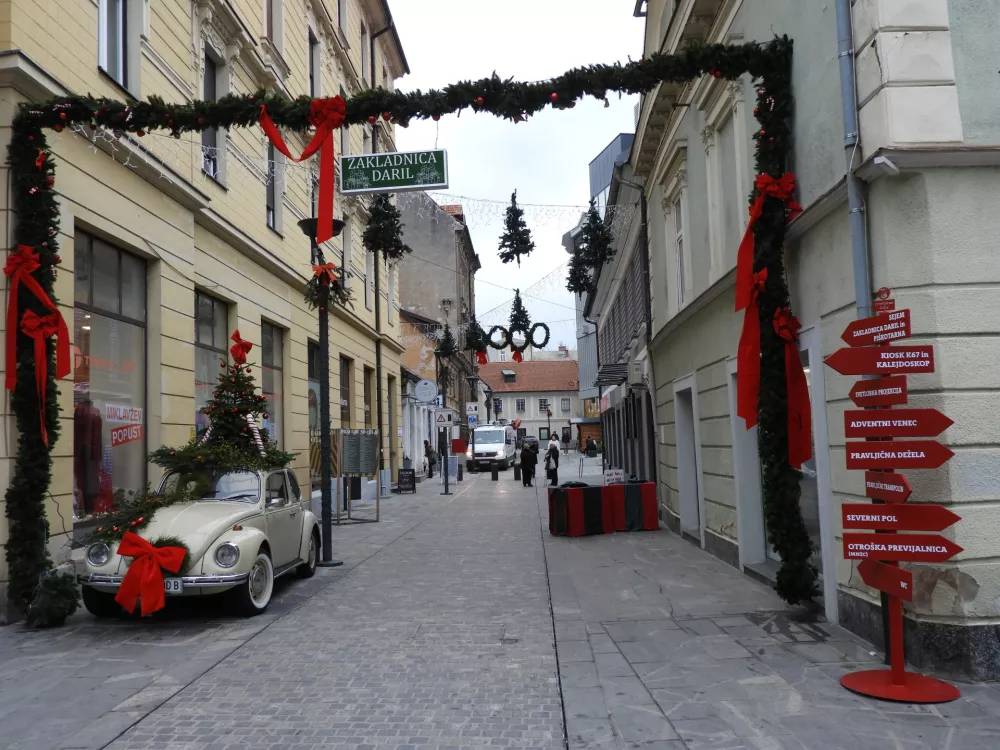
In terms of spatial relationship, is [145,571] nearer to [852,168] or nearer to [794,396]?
[794,396]

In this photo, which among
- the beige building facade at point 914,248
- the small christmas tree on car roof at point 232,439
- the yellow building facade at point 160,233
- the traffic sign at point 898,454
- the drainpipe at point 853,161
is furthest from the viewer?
the small christmas tree on car roof at point 232,439

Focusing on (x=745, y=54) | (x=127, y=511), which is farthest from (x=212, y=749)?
(x=745, y=54)

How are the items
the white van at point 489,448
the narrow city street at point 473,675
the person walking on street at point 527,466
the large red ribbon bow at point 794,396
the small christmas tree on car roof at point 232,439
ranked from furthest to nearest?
the white van at point 489,448 → the person walking on street at point 527,466 → the small christmas tree on car roof at point 232,439 → the large red ribbon bow at point 794,396 → the narrow city street at point 473,675

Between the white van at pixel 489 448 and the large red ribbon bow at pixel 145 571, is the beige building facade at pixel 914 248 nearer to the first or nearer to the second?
the large red ribbon bow at pixel 145 571

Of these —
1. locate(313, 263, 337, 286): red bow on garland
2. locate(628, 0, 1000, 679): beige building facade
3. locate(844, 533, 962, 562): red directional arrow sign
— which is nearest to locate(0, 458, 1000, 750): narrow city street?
locate(628, 0, 1000, 679): beige building facade

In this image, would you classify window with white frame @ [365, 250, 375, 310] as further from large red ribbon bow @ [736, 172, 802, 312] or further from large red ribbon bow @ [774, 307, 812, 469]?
large red ribbon bow @ [774, 307, 812, 469]

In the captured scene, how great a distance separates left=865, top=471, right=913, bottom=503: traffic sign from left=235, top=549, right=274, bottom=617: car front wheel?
215 inches

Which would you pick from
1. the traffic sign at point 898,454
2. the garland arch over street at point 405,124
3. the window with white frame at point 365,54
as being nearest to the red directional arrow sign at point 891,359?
the traffic sign at point 898,454

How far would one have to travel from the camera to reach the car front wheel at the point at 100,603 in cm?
748

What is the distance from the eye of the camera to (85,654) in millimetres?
6383

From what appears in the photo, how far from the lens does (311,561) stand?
10133 millimetres

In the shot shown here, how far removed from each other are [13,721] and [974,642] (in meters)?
6.10

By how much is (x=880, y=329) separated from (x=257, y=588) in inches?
241

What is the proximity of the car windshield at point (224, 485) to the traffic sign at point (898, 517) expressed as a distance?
19.5 ft
